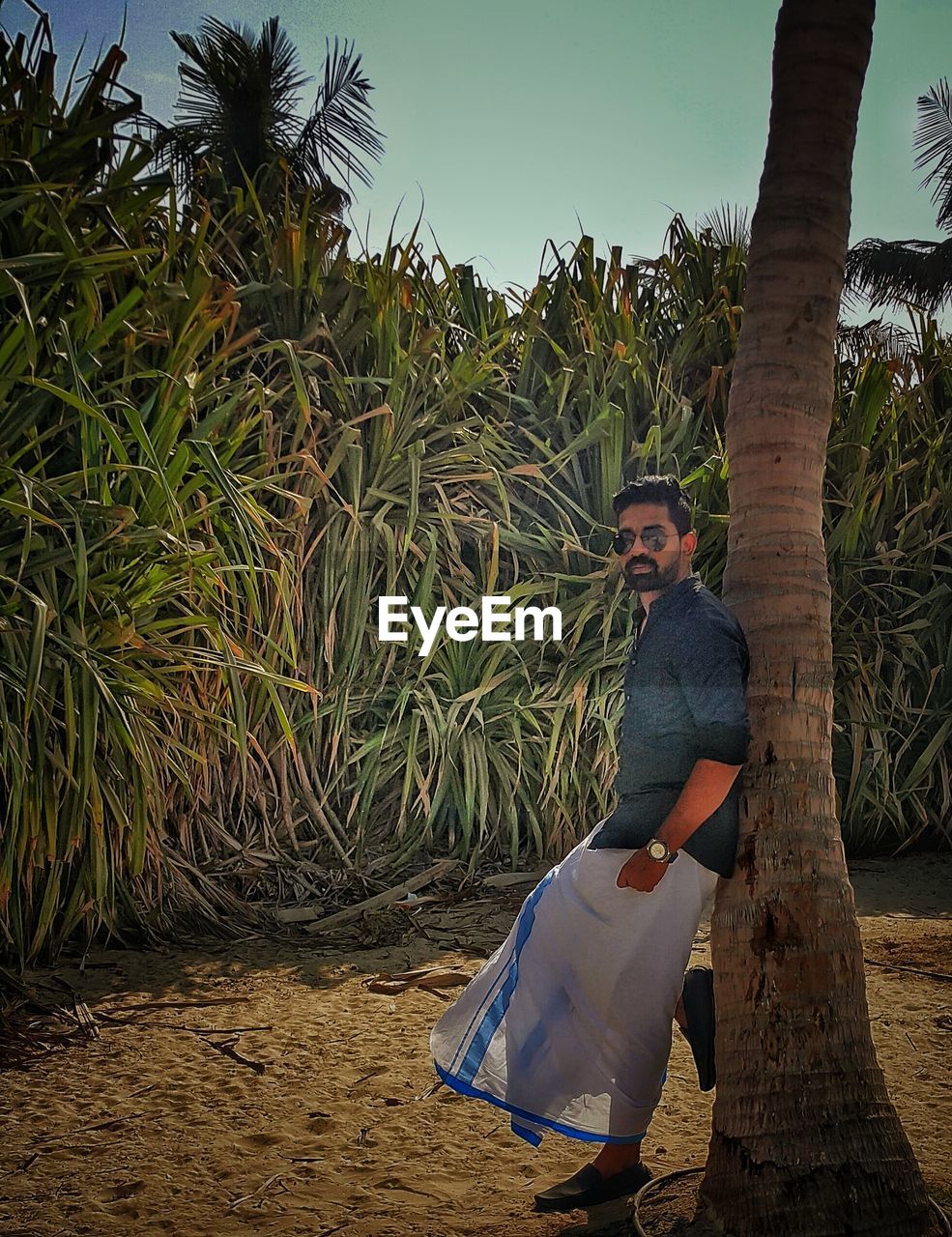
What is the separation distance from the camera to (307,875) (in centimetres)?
410

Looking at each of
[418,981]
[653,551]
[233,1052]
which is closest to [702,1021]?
[653,551]

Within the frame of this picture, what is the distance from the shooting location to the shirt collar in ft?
6.71

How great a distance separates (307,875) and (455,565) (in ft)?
4.49

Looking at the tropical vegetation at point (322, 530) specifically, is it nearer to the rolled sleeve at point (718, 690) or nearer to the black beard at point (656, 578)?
the black beard at point (656, 578)

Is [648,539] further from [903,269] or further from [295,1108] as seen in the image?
[903,269]

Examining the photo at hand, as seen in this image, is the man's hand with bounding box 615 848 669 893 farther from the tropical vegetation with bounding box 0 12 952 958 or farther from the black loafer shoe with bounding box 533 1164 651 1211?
the tropical vegetation with bounding box 0 12 952 958

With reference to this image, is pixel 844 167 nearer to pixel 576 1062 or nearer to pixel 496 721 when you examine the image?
pixel 576 1062

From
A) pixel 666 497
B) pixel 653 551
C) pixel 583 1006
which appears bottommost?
pixel 583 1006

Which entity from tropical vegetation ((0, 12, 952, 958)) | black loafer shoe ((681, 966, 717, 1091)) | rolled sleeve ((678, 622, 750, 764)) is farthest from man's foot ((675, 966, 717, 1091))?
tropical vegetation ((0, 12, 952, 958))

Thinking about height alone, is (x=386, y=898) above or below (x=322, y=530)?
below

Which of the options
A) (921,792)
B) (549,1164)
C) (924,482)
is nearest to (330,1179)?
(549,1164)

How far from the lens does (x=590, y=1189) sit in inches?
83.4

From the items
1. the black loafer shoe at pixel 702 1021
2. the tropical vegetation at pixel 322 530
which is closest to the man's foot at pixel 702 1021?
the black loafer shoe at pixel 702 1021

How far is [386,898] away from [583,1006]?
191cm
